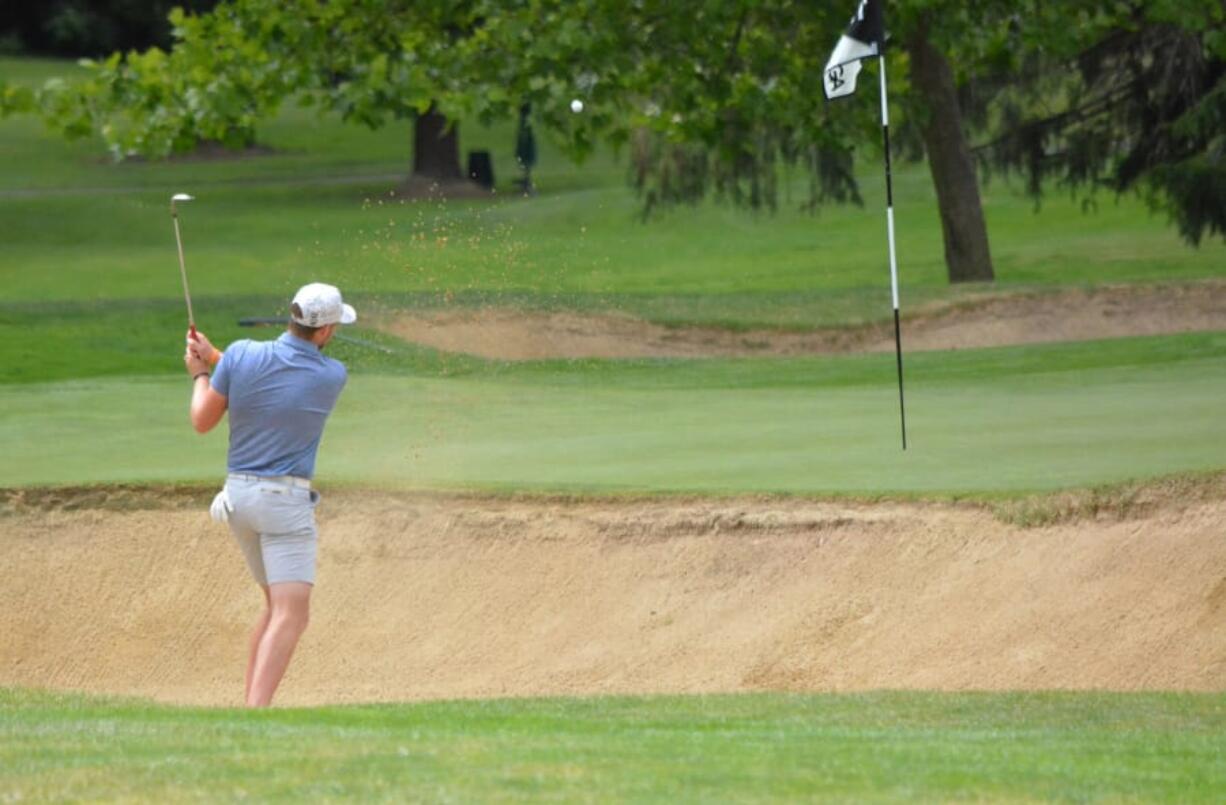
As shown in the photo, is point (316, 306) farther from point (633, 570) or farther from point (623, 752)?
point (633, 570)

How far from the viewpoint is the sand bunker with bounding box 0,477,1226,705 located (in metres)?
10.5

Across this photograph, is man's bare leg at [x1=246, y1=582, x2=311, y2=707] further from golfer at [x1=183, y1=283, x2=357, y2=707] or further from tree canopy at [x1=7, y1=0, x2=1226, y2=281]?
tree canopy at [x1=7, y1=0, x2=1226, y2=281]

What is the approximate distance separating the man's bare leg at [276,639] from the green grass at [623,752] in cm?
79

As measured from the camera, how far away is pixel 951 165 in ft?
89.0

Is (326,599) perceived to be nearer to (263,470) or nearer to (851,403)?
(263,470)

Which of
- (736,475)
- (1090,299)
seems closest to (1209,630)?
(736,475)

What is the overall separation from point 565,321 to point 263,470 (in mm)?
14524

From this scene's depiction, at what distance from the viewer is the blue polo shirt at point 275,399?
8.80 meters

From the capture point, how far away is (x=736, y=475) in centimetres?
1213

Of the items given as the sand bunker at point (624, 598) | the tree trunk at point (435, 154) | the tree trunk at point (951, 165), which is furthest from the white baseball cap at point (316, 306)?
the tree trunk at point (435, 154)

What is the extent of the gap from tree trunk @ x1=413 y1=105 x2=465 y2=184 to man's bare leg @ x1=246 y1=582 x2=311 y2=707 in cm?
3793

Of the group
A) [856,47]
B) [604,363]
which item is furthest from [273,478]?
[604,363]

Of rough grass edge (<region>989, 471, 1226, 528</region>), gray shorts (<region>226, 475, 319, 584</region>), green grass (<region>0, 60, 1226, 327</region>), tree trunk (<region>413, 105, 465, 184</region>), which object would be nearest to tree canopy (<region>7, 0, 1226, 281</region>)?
green grass (<region>0, 60, 1226, 327</region>)

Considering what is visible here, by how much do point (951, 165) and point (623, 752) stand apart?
69.9 feet
